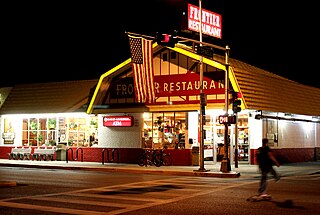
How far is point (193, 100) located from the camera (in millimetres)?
30562

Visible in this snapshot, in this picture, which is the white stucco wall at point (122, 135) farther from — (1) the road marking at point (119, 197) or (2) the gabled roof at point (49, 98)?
(1) the road marking at point (119, 197)

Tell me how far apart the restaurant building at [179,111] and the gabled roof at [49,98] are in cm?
8

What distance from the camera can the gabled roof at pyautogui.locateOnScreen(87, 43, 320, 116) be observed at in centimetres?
2844

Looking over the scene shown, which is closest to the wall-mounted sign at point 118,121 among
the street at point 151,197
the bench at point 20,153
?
the bench at point 20,153

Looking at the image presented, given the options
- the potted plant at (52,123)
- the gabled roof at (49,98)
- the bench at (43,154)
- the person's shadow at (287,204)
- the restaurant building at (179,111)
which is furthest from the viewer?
the potted plant at (52,123)

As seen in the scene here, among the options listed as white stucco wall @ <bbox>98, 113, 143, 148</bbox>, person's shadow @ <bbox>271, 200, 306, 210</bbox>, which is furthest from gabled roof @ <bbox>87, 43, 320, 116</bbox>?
person's shadow @ <bbox>271, 200, 306, 210</bbox>

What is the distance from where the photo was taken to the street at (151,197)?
42.9 feet

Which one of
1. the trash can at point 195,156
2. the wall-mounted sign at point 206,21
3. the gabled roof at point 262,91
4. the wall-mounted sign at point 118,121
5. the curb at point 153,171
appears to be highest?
the wall-mounted sign at point 206,21

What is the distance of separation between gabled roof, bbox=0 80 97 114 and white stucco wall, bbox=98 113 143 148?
2.27m

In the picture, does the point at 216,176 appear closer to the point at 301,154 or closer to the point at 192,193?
the point at 192,193

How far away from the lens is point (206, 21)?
30328 millimetres

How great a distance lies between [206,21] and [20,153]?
673 inches

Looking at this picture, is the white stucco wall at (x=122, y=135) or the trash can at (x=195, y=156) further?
the white stucco wall at (x=122, y=135)

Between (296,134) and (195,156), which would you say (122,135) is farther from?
(296,134)
